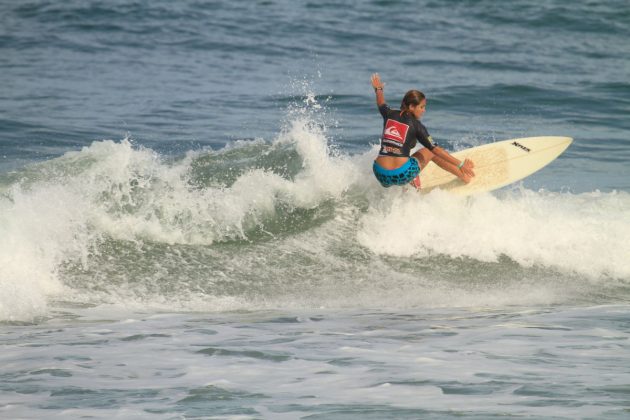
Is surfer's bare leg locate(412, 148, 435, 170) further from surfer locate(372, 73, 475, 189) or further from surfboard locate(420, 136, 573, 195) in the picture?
surfboard locate(420, 136, 573, 195)

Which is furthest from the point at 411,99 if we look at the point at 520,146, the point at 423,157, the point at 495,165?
the point at 520,146

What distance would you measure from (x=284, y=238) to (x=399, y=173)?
1.43 m

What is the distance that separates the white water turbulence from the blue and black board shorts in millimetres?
603

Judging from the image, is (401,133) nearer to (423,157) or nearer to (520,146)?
(423,157)

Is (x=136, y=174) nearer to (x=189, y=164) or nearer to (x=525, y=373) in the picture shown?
(x=189, y=164)

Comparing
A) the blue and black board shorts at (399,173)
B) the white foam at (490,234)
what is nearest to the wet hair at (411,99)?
the blue and black board shorts at (399,173)

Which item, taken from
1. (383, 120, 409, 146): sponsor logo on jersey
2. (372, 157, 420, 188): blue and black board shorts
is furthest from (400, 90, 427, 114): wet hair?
(372, 157, 420, 188): blue and black board shorts

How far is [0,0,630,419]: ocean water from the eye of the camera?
544cm

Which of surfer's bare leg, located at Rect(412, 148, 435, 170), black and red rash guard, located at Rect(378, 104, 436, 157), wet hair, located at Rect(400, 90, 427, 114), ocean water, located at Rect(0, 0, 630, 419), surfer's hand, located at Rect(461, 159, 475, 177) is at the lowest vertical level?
ocean water, located at Rect(0, 0, 630, 419)

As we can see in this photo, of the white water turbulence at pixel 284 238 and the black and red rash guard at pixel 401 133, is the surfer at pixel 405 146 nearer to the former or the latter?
the black and red rash guard at pixel 401 133

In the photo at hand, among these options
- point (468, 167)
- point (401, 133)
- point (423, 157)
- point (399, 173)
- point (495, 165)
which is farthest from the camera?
point (495, 165)

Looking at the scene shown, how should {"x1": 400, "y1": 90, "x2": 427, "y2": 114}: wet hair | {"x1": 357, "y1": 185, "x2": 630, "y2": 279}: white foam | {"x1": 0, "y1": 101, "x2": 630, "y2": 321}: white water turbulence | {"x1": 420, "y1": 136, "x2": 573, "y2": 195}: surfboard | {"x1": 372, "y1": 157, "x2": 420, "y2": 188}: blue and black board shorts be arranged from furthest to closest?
1. {"x1": 420, "y1": 136, "x2": 573, "y2": 195}: surfboard
2. {"x1": 357, "y1": 185, "x2": 630, "y2": 279}: white foam
3. {"x1": 372, "y1": 157, "x2": 420, "y2": 188}: blue and black board shorts
4. {"x1": 400, "y1": 90, "x2": 427, "y2": 114}: wet hair
5. {"x1": 0, "y1": 101, "x2": 630, "y2": 321}: white water turbulence

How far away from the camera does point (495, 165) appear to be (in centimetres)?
983

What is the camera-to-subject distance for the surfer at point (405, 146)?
860 cm
